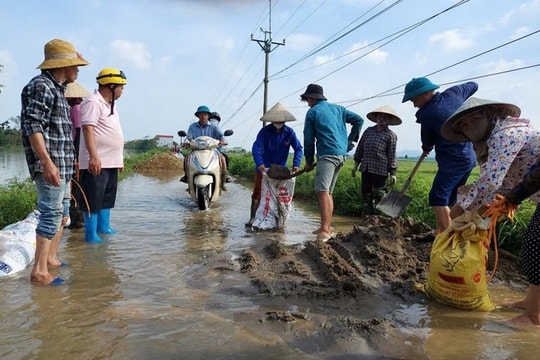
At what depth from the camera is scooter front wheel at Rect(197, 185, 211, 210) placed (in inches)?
285

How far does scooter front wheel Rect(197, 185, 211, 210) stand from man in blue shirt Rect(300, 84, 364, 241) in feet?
7.59

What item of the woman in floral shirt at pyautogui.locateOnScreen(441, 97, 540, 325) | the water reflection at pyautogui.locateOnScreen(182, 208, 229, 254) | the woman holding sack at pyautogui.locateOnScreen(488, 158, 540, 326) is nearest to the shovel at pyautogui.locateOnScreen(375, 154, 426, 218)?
the water reflection at pyautogui.locateOnScreen(182, 208, 229, 254)

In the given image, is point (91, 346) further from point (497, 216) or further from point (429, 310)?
point (497, 216)

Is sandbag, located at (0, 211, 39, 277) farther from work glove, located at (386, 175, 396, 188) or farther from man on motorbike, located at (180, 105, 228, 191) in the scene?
work glove, located at (386, 175, 396, 188)

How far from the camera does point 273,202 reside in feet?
20.0

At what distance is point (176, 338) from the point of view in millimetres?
2422

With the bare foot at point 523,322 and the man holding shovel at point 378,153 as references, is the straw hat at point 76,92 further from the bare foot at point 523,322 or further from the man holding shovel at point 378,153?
the bare foot at point 523,322

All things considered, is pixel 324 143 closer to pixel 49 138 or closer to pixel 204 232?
pixel 204 232

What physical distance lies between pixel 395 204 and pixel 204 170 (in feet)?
10.3

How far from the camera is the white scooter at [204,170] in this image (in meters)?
7.18

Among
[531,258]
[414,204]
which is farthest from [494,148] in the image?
[414,204]

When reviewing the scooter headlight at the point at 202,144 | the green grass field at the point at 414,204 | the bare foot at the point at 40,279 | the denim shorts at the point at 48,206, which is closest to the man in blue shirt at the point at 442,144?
the green grass field at the point at 414,204

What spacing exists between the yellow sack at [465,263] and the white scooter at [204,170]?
4.76 m

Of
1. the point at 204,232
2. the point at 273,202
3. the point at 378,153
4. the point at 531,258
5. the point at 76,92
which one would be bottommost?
the point at 204,232
